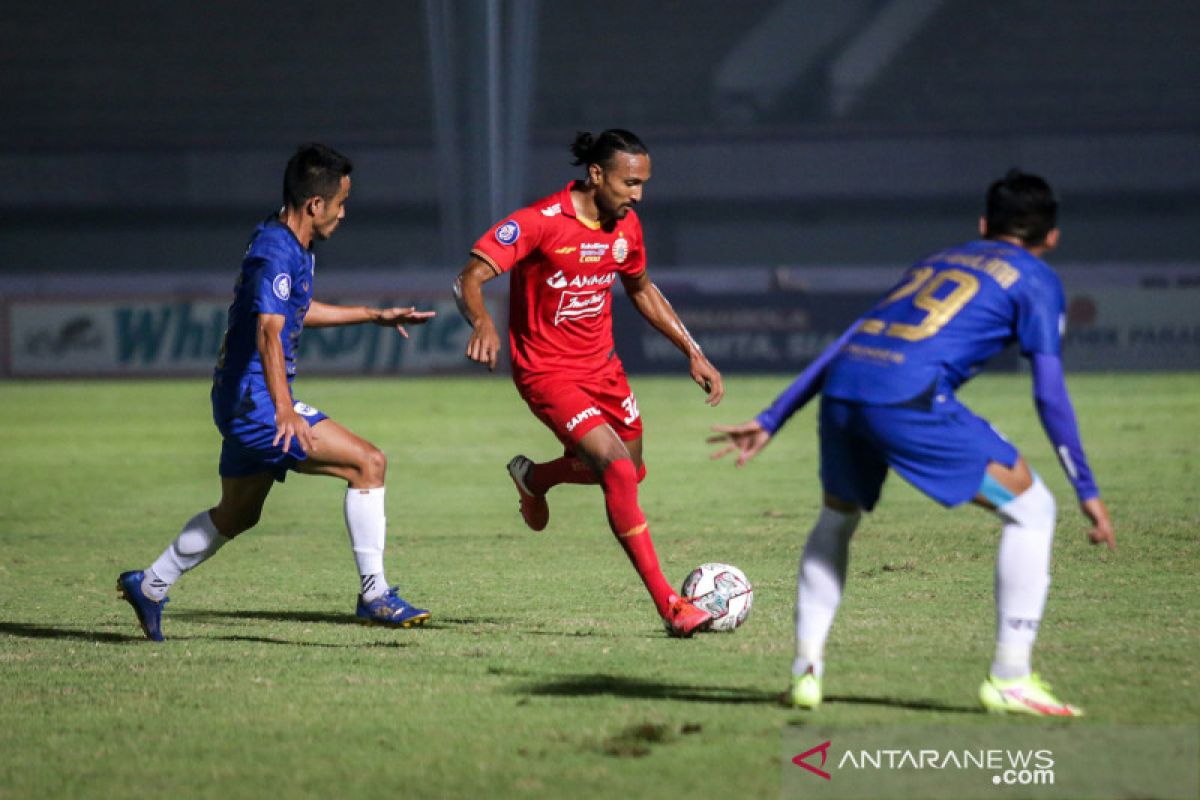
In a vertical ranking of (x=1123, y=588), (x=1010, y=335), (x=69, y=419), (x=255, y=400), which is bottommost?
(x=69, y=419)

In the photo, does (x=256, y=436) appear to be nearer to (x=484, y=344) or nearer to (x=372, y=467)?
(x=372, y=467)

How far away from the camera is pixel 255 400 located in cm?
628

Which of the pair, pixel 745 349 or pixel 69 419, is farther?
pixel 745 349

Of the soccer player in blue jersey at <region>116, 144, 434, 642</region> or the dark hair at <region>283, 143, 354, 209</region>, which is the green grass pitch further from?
the dark hair at <region>283, 143, 354, 209</region>

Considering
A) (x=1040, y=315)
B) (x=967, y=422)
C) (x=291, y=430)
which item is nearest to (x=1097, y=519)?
(x=967, y=422)

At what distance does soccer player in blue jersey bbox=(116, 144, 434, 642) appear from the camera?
6.12m

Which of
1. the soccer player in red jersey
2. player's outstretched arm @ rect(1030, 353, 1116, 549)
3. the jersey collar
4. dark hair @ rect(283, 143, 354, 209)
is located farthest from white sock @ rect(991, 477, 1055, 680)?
dark hair @ rect(283, 143, 354, 209)

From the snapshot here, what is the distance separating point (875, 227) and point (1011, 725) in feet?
106

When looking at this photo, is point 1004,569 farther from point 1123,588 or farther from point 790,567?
point 790,567

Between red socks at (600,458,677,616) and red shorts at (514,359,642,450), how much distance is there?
0.24 m

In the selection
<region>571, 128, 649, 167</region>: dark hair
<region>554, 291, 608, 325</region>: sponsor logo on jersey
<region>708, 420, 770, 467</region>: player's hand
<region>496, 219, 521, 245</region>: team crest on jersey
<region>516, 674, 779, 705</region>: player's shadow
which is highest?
<region>571, 128, 649, 167</region>: dark hair

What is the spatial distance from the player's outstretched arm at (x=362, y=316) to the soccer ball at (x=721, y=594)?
5.13 ft

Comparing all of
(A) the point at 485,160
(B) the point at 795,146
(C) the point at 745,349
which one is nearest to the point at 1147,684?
(C) the point at 745,349

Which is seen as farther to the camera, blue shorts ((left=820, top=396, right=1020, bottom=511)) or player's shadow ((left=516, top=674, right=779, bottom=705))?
player's shadow ((left=516, top=674, right=779, bottom=705))
